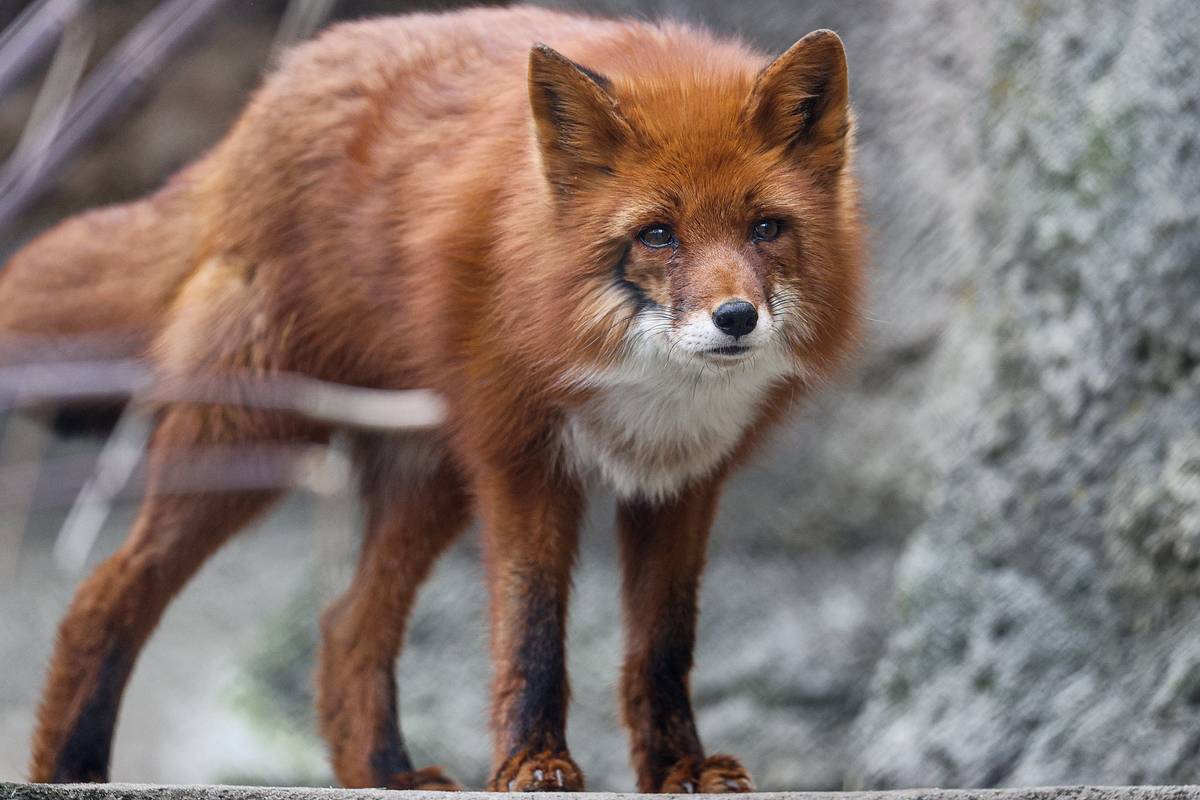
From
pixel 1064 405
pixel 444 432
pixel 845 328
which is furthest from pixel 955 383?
pixel 444 432

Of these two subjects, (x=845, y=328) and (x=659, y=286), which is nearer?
(x=659, y=286)

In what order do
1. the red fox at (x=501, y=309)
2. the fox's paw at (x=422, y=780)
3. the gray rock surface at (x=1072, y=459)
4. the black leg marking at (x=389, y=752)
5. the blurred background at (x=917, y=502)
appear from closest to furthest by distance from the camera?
the red fox at (x=501, y=309) < the fox's paw at (x=422, y=780) < the black leg marking at (x=389, y=752) < the gray rock surface at (x=1072, y=459) < the blurred background at (x=917, y=502)

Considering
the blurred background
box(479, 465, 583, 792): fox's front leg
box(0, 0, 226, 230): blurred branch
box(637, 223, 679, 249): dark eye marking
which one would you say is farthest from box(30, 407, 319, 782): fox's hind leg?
box(0, 0, 226, 230): blurred branch

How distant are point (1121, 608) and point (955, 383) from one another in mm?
1475

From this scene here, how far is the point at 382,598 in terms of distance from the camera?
4895mm

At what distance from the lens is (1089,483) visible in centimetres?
538

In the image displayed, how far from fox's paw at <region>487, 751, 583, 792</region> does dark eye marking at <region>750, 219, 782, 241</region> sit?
1475 mm

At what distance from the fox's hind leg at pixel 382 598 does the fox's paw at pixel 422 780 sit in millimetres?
71

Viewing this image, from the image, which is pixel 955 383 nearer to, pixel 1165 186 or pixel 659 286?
pixel 1165 186

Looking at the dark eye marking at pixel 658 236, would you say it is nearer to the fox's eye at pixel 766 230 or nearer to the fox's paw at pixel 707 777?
the fox's eye at pixel 766 230

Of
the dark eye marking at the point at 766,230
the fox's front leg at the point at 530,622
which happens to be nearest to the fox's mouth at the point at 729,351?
the dark eye marking at the point at 766,230

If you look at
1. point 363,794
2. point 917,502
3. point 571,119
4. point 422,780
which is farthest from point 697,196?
point 917,502

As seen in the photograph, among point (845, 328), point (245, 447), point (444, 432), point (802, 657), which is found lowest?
point (802, 657)

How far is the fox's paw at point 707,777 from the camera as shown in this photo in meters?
3.83
